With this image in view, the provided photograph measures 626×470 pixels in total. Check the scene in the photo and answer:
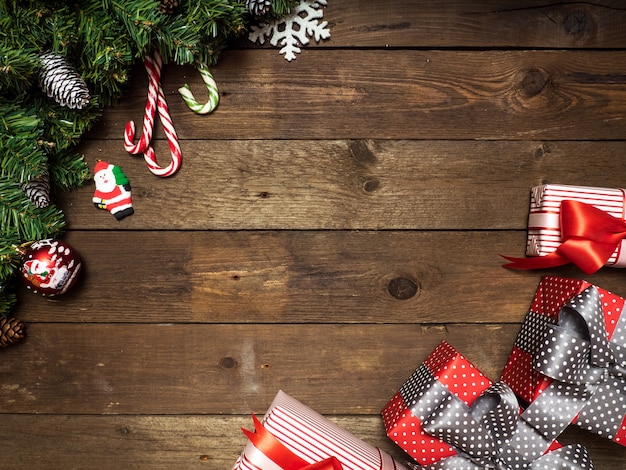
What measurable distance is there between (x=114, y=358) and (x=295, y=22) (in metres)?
0.99

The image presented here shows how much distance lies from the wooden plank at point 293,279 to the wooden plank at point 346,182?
0.04 meters

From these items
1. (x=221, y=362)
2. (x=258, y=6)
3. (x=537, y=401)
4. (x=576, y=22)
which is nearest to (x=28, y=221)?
(x=221, y=362)

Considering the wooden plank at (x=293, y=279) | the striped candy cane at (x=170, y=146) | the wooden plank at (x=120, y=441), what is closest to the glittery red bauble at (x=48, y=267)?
the wooden plank at (x=293, y=279)

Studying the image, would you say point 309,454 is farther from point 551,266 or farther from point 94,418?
point 551,266

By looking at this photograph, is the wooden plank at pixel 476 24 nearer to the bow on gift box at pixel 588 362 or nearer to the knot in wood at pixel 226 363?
the bow on gift box at pixel 588 362

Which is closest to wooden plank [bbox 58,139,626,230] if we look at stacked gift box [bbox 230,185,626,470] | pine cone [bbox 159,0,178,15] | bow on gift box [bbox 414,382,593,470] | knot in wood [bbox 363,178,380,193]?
knot in wood [bbox 363,178,380,193]

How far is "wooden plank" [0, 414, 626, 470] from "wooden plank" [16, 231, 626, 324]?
267 mm

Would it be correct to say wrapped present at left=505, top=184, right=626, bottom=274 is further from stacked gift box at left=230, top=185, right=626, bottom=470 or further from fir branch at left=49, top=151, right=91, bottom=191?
fir branch at left=49, top=151, right=91, bottom=191

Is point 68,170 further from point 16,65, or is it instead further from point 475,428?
point 475,428

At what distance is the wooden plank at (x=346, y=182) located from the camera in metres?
1.42

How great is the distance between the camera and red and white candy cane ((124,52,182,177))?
4.54 ft

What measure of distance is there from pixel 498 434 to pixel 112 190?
1100 millimetres

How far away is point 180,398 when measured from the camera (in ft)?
4.72

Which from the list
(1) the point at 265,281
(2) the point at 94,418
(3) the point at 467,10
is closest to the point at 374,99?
(3) the point at 467,10
